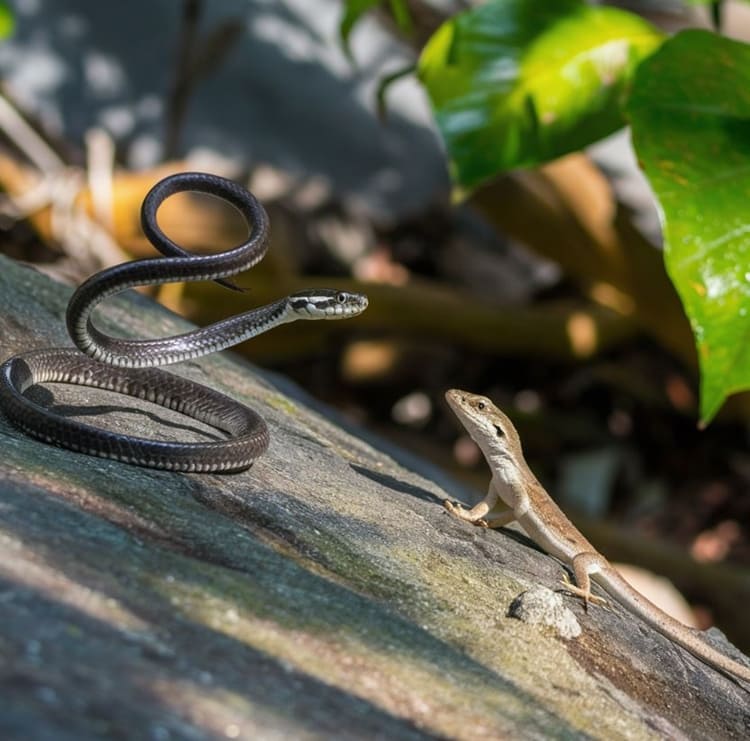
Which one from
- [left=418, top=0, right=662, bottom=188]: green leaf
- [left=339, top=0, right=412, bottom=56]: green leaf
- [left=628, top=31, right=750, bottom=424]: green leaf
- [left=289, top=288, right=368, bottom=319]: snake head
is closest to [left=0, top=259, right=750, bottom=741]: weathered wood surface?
[left=289, top=288, right=368, bottom=319]: snake head

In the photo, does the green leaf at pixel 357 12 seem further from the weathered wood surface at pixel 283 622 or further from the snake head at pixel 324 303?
the weathered wood surface at pixel 283 622

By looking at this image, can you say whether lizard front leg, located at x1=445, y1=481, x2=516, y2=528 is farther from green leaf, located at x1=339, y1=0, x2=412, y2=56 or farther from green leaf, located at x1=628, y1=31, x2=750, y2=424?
green leaf, located at x1=339, y1=0, x2=412, y2=56

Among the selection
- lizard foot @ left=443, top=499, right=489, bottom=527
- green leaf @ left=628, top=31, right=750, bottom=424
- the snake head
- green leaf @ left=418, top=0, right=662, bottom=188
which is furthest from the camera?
green leaf @ left=418, top=0, right=662, bottom=188

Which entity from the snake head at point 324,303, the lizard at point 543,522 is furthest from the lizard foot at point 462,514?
the snake head at point 324,303

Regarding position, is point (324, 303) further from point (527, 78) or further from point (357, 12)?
point (357, 12)

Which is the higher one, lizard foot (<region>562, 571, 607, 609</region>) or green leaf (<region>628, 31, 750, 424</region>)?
green leaf (<region>628, 31, 750, 424</region>)

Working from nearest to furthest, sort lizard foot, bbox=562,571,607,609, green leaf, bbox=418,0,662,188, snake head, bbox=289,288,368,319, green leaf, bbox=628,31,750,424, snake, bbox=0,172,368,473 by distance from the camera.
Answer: green leaf, bbox=628,31,750,424 → snake, bbox=0,172,368,473 → lizard foot, bbox=562,571,607,609 → snake head, bbox=289,288,368,319 → green leaf, bbox=418,0,662,188
